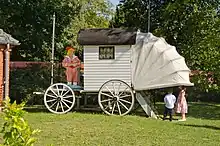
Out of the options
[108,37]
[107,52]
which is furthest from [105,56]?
[108,37]

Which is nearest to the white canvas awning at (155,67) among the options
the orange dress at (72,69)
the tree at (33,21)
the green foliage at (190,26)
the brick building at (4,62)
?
the orange dress at (72,69)

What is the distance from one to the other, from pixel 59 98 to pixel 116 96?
2199 millimetres

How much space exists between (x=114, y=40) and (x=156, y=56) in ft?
5.50

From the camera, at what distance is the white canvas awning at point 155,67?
17.2 metres

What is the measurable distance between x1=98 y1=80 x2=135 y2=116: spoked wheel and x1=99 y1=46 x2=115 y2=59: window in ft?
3.33

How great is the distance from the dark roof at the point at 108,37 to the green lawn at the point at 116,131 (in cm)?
281

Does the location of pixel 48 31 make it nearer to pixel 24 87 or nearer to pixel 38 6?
pixel 38 6

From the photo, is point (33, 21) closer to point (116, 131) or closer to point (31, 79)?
point (31, 79)

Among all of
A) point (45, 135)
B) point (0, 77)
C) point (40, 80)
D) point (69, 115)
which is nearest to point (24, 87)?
point (40, 80)

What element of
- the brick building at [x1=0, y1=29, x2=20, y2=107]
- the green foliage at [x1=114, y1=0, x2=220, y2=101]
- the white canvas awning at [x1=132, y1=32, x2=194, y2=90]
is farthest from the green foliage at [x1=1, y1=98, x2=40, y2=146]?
the green foliage at [x1=114, y1=0, x2=220, y2=101]

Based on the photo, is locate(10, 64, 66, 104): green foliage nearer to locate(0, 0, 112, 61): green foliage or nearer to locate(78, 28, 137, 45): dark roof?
locate(0, 0, 112, 61): green foliage

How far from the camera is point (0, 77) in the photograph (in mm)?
18281

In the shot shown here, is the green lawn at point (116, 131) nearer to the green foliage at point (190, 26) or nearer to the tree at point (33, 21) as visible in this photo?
the green foliage at point (190, 26)

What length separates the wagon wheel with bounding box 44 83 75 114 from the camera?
A: 17.8 metres
